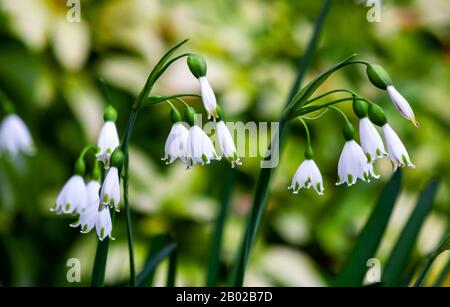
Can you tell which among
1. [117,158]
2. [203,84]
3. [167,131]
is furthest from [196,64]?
[167,131]

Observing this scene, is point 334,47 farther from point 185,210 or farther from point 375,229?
point 375,229

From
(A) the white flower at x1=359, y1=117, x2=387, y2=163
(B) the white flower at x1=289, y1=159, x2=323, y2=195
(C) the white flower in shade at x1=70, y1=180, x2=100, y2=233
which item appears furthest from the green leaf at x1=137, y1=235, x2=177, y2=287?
(A) the white flower at x1=359, y1=117, x2=387, y2=163

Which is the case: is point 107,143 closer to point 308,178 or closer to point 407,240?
point 308,178

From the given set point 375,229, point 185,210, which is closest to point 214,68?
point 185,210

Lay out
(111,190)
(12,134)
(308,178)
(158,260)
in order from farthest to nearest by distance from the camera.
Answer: (12,134) < (158,260) < (308,178) < (111,190)

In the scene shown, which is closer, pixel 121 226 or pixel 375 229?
pixel 375 229

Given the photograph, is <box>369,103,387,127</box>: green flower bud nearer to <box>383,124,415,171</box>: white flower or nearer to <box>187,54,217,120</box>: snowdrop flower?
<box>383,124,415,171</box>: white flower

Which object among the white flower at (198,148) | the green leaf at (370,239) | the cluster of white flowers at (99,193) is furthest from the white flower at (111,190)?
the green leaf at (370,239)

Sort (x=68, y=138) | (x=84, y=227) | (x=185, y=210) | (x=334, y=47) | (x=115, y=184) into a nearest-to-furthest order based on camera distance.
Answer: (x=115, y=184) < (x=84, y=227) < (x=185, y=210) < (x=68, y=138) < (x=334, y=47)
